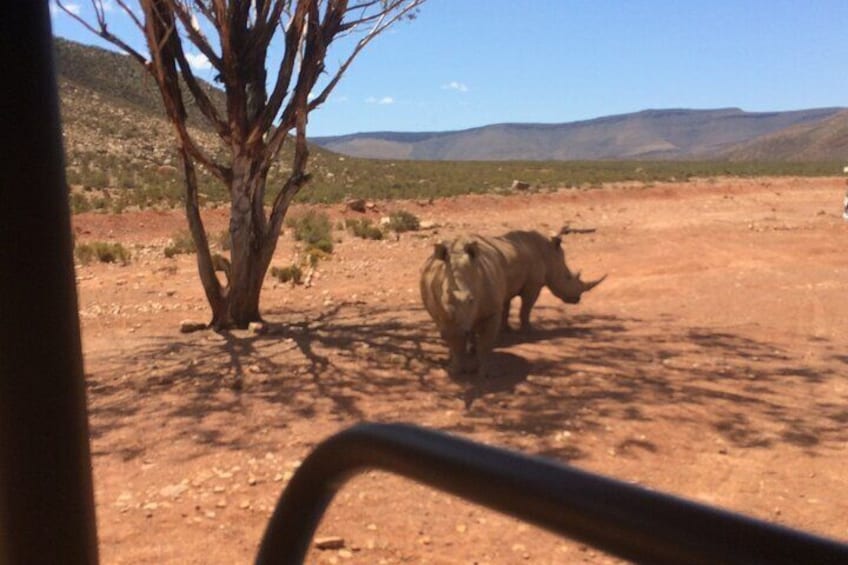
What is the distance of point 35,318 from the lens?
1.89m

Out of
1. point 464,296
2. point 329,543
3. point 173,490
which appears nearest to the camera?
point 329,543

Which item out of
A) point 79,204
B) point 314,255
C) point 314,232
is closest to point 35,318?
point 314,255

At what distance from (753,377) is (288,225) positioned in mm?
16638

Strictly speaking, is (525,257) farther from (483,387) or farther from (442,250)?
(483,387)

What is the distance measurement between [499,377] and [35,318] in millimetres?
6794

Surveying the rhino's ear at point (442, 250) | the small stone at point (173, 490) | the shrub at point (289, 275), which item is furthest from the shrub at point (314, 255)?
the small stone at point (173, 490)

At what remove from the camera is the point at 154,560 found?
4.82 metres

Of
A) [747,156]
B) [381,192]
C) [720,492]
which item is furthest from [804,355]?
[747,156]

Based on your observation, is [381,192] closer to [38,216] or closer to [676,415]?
[676,415]

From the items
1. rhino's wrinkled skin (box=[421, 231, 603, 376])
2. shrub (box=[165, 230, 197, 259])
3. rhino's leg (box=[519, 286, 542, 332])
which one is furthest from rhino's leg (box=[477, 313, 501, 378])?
shrub (box=[165, 230, 197, 259])

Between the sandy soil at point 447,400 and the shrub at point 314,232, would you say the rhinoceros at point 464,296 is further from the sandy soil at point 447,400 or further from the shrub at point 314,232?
the shrub at point 314,232

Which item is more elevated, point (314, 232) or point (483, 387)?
point (314, 232)

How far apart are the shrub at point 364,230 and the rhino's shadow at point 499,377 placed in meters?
12.0

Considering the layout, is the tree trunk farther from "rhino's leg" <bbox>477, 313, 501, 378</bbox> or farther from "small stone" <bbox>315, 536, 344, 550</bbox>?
"small stone" <bbox>315, 536, 344, 550</bbox>
